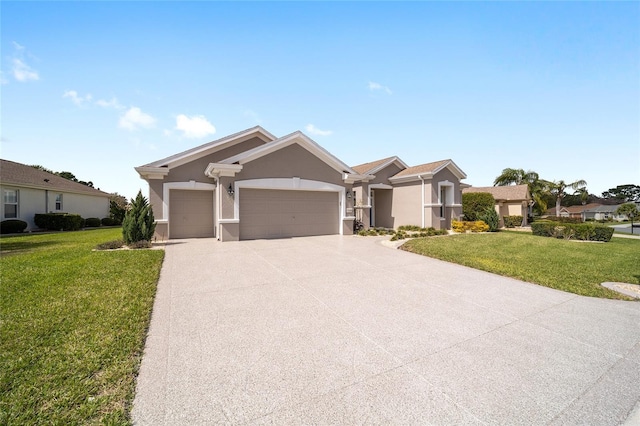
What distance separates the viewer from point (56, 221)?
18.7 meters

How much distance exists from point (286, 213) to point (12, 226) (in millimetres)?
17682

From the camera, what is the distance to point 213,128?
1559 cm

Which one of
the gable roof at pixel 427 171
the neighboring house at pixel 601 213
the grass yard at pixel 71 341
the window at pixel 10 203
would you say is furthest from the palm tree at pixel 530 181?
the window at pixel 10 203

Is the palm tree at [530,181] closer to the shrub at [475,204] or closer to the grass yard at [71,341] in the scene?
the shrub at [475,204]

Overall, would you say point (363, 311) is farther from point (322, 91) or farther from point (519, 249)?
point (322, 91)

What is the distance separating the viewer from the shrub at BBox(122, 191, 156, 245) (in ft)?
35.6

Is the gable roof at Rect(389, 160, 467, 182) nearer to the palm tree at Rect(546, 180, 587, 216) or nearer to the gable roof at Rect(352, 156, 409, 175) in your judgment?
the gable roof at Rect(352, 156, 409, 175)

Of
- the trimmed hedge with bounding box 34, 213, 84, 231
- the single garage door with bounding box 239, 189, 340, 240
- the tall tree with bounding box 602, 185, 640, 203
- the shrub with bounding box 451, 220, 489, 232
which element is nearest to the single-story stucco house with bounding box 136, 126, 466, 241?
the single garage door with bounding box 239, 189, 340, 240

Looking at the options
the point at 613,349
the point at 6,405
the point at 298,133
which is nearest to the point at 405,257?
the point at 613,349

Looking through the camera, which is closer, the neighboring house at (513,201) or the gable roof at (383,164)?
the gable roof at (383,164)

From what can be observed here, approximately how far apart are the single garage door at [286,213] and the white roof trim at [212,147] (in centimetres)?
342

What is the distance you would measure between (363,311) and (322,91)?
1204 cm

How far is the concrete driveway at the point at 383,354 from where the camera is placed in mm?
2348

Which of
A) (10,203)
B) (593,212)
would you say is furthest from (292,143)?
(593,212)
